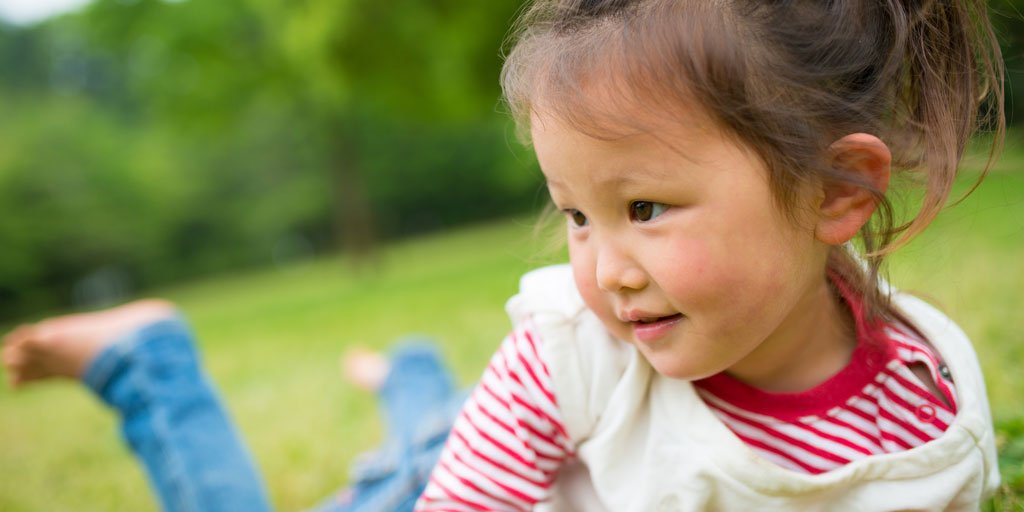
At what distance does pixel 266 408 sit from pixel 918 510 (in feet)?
10.8

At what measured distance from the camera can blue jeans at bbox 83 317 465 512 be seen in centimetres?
206

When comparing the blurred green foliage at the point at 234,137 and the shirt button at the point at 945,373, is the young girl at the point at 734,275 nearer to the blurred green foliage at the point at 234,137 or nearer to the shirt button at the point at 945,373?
the shirt button at the point at 945,373

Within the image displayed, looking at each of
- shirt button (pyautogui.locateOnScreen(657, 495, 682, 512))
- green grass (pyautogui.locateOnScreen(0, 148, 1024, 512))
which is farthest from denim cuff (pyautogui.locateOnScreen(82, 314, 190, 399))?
shirt button (pyautogui.locateOnScreen(657, 495, 682, 512))

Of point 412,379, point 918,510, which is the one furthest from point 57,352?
point 918,510

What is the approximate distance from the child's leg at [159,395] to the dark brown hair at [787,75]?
123 cm

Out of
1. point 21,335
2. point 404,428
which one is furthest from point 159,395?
point 404,428

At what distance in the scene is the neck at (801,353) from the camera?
1.52 meters

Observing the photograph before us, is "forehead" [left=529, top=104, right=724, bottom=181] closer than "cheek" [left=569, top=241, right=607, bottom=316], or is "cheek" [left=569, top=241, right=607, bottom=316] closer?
"forehead" [left=529, top=104, right=724, bottom=181]

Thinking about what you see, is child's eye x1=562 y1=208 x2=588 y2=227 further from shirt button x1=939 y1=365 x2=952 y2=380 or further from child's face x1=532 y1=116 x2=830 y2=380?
shirt button x1=939 y1=365 x2=952 y2=380

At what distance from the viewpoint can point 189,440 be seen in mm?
2098

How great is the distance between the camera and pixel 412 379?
3070 mm

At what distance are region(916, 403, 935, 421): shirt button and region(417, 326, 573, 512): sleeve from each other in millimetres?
614

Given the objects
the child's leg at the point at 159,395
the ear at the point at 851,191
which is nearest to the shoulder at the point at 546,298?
the ear at the point at 851,191

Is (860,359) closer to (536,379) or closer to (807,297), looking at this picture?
(807,297)
